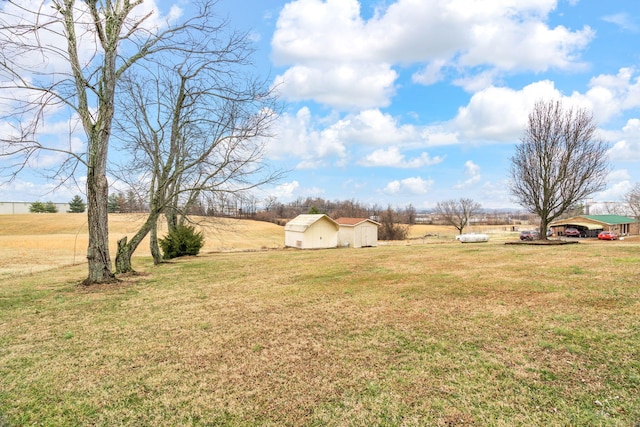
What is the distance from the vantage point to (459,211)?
62.3 metres

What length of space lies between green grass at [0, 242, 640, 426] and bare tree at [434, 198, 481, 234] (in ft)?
175

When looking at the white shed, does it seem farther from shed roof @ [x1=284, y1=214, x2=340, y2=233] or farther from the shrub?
the shrub

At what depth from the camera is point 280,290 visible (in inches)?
327

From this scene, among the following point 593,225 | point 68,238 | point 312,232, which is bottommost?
point 68,238

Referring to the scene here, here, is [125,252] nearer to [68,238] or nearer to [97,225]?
[97,225]

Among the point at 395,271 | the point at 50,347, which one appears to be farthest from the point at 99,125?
the point at 395,271

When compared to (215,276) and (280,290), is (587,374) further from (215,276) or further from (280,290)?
(215,276)

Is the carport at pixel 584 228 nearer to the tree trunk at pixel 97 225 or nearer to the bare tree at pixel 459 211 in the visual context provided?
the bare tree at pixel 459 211

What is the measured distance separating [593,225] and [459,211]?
67.0 ft

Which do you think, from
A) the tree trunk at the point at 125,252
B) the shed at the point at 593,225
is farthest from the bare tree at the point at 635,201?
the tree trunk at the point at 125,252

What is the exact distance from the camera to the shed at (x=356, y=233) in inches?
1310

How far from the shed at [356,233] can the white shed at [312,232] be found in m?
0.67

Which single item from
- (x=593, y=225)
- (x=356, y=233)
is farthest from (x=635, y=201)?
(x=356, y=233)

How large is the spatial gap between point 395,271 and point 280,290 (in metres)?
3.93
